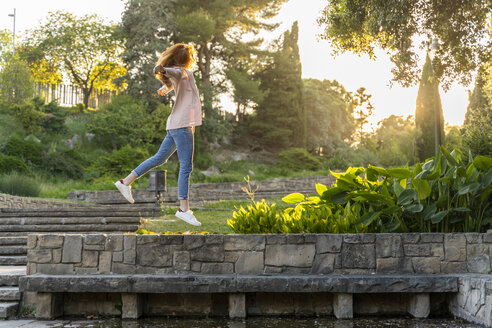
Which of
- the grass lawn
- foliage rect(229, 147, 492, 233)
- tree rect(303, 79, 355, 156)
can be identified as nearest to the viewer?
foliage rect(229, 147, 492, 233)

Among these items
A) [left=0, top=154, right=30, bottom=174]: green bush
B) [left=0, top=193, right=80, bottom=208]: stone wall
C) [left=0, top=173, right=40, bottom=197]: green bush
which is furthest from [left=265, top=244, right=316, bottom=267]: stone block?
[left=0, top=154, right=30, bottom=174]: green bush

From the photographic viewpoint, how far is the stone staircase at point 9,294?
15.6 ft

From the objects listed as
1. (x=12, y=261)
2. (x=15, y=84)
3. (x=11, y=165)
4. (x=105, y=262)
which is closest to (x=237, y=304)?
(x=105, y=262)

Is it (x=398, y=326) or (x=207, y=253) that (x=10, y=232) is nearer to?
(x=207, y=253)

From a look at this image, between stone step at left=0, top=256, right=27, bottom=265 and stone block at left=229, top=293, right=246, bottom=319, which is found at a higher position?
stone step at left=0, top=256, right=27, bottom=265

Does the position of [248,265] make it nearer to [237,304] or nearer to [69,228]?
[237,304]

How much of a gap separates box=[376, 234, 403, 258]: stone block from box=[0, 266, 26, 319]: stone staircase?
3446 millimetres

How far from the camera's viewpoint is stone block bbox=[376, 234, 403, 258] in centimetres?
505

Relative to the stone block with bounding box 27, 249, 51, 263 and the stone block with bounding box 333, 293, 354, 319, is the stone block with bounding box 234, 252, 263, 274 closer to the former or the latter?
the stone block with bounding box 333, 293, 354, 319

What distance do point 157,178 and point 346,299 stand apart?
23.2ft

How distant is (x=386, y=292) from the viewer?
4.90 metres

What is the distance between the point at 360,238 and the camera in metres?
5.05

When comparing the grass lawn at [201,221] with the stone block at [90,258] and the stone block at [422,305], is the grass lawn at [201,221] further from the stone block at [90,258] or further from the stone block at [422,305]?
the stone block at [422,305]

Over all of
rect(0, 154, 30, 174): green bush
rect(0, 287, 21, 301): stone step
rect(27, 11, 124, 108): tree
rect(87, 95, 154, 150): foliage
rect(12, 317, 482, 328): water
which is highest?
rect(27, 11, 124, 108): tree
